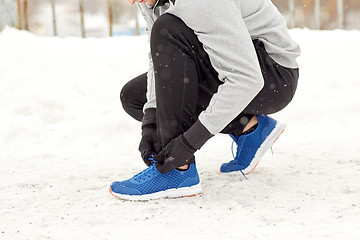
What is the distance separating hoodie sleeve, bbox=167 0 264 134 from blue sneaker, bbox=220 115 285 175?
367 mm

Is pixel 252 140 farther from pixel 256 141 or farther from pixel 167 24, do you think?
pixel 167 24

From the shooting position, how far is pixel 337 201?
1.24 m

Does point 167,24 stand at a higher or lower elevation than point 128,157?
higher

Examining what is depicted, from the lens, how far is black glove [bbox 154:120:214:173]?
122cm

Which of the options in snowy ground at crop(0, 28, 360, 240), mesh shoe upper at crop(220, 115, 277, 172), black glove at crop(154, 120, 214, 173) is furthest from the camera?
mesh shoe upper at crop(220, 115, 277, 172)

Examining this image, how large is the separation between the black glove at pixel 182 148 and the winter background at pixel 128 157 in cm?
12

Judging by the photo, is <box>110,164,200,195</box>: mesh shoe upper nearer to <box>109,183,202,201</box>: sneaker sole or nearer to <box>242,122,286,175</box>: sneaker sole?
<box>109,183,202,201</box>: sneaker sole

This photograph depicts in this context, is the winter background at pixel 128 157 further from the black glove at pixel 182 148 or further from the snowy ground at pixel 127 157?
the black glove at pixel 182 148

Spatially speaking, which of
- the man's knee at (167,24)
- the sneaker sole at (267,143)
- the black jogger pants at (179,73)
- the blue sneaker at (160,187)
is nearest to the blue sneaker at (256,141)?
the sneaker sole at (267,143)

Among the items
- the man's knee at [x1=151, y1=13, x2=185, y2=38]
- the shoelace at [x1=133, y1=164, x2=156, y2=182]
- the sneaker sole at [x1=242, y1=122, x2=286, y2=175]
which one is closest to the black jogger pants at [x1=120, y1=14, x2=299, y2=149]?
the man's knee at [x1=151, y1=13, x2=185, y2=38]

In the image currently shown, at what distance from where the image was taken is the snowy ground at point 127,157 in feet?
3.65

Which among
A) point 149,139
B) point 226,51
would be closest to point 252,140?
point 149,139

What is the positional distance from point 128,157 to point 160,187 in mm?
A: 724

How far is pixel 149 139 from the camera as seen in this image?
1.46 metres
